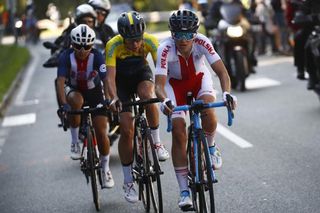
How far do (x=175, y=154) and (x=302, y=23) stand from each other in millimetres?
6586

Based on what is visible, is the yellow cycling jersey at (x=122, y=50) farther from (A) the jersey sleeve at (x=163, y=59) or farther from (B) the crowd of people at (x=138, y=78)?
(A) the jersey sleeve at (x=163, y=59)

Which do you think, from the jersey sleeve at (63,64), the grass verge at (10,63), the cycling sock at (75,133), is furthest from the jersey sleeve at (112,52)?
the grass verge at (10,63)

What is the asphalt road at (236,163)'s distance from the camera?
358 inches

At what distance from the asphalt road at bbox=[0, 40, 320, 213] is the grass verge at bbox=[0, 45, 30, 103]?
5917mm

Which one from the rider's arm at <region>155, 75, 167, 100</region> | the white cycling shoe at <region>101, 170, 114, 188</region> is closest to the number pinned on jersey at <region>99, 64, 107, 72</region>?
the white cycling shoe at <region>101, 170, 114, 188</region>

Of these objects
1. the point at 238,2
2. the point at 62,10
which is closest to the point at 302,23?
the point at 238,2

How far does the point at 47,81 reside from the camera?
26.8m

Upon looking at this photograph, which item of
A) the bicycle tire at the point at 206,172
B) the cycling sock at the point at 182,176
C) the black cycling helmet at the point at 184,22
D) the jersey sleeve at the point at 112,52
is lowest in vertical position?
the cycling sock at the point at 182,176

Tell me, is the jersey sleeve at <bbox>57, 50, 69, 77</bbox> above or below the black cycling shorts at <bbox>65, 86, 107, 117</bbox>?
above

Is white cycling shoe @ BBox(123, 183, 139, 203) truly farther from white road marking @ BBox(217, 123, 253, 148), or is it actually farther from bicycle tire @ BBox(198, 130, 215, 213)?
white road marking @ BBox(217, 123, 253, 148)

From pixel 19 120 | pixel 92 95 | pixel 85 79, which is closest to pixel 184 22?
pixel 85 79

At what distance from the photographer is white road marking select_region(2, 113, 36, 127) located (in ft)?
58.1

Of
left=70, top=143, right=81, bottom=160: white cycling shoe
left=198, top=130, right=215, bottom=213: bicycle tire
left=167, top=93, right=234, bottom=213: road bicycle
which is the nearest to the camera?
left=198, top=130, right=215, bottom=213: bicycle tire

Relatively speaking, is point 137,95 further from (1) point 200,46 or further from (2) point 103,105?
(1) point 200,46
